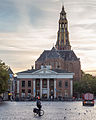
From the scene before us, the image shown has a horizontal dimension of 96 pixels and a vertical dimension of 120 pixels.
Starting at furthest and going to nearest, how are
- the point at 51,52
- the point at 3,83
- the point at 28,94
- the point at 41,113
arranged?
the point at 51,52 < the point at 28,94 < the point at 3,83 < the point at 41,113

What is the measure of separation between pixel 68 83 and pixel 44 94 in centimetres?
958

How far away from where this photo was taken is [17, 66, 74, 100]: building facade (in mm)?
137750

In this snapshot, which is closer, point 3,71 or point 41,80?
point 3,71

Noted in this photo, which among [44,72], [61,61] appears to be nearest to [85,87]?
[44,72]

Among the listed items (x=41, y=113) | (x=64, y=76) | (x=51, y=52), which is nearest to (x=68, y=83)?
(x=64, y=76)

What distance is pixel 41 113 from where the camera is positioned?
1566 inches

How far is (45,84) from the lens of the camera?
142m

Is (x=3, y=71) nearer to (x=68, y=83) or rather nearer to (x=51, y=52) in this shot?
(x=68, y=83)

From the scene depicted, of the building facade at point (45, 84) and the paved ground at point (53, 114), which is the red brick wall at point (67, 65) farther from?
the paved ground at point (53, 114)

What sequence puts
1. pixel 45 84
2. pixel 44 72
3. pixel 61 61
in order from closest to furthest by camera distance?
pixel 44 72
pixel 45 84
pixel 61 61

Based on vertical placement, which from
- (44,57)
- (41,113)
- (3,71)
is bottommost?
(41,113)

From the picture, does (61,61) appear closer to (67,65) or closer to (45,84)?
(67,65)

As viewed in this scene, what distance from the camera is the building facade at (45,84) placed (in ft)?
452

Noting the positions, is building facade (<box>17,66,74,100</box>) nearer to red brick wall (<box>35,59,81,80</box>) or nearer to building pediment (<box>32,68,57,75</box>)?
building pediment (<box>32,68,57,75</box>)
